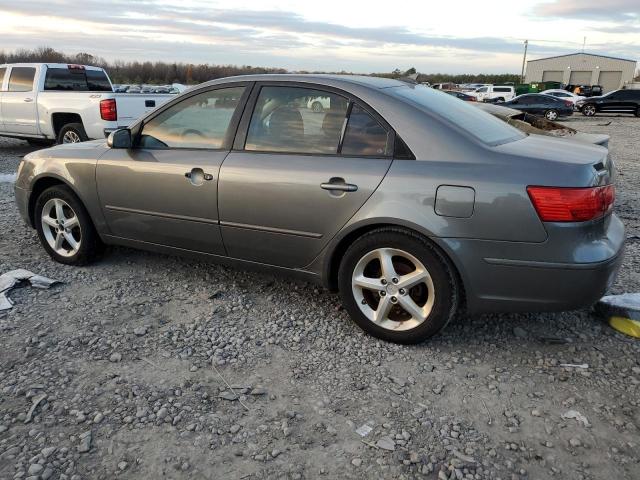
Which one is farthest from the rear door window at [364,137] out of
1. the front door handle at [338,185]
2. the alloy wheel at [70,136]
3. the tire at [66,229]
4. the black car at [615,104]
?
the black car at [615,104]

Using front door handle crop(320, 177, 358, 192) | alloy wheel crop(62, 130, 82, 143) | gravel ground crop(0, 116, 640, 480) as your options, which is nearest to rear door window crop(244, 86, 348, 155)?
front door handle crop(320, 177, 358, 192)

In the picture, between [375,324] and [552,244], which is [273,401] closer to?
[375,324]

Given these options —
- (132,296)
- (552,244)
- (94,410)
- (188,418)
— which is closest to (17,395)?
(94,410)

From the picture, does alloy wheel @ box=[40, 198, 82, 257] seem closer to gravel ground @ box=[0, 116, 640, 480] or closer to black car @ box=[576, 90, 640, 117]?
gravel ground @ box=[0, 116, 640, 480]

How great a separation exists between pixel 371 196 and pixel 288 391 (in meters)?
1.20

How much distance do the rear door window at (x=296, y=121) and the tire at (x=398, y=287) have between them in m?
0.68

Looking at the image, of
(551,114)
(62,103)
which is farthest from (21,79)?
(551,114)

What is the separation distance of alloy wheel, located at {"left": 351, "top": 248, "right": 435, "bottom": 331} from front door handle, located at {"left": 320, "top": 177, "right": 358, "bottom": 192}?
40cm

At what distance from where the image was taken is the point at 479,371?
3096mm

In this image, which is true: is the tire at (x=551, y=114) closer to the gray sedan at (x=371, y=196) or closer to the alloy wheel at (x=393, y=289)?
the gray sedan at (x=371, y=196)

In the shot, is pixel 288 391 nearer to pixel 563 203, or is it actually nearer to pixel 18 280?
pixel 563 203

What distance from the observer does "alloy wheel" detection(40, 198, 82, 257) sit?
4570mm

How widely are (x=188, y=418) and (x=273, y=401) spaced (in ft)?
1.42

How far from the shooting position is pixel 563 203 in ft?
9.18
